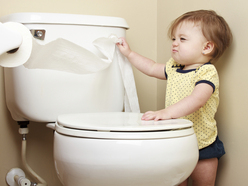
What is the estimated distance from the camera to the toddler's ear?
3.48ft

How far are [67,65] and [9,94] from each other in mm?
302

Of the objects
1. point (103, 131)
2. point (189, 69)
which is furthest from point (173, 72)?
point (103, 131)

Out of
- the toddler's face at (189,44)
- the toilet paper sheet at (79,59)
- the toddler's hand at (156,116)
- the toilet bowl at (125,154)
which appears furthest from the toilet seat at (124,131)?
the toddler's face at (189,44)

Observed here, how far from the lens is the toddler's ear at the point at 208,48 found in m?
1.06

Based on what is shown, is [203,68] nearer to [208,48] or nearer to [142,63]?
[208,48]

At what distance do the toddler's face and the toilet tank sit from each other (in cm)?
26

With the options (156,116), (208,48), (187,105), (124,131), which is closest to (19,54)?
(124,131)

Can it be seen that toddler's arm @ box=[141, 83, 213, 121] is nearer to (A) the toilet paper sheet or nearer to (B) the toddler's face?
(B) the toddler's face

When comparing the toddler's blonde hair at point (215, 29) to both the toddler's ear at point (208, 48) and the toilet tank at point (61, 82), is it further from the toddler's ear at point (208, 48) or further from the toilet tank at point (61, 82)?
the toilet tank at point (61, 82)

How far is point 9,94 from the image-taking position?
1222 millimetres

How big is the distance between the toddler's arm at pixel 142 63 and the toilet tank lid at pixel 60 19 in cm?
9

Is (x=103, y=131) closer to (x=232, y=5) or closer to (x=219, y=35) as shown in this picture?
(x=219, y=35)

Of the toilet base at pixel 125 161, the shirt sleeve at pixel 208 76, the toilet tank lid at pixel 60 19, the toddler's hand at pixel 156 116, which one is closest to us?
the toilet base at pixel 125 161

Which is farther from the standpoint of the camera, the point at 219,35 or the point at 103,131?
the point at 219,35
